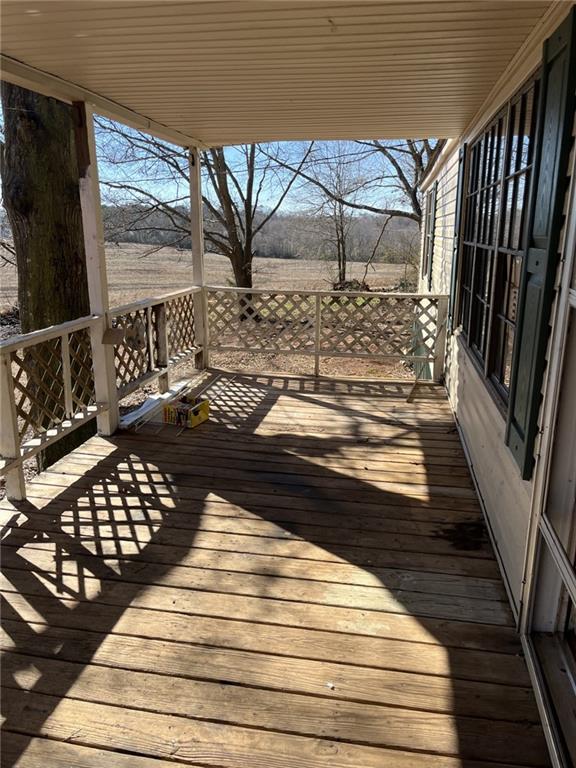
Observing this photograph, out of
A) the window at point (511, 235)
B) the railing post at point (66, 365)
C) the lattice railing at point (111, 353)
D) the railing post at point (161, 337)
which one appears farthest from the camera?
the railing post at point (161, 337)

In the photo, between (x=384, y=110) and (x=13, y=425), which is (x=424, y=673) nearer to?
(x=13, y=425)

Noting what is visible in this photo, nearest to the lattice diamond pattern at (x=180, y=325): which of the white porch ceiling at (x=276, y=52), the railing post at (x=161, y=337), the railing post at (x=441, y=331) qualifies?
the railing post at (x=161, y=337)

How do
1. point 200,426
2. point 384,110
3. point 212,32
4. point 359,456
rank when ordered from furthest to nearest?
1. point 200,426
2. point 384,110
3. point 359,456
4. point 212,32

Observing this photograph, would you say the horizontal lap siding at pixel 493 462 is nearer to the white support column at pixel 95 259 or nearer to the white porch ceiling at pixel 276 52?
the white porch ceiling at pixel 276 52

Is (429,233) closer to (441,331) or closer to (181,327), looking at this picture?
(441,331)

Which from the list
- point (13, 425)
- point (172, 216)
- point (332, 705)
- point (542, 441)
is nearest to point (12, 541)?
point (13, 425)

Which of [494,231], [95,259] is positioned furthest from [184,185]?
[494,231]

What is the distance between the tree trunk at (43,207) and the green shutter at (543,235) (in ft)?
12.7

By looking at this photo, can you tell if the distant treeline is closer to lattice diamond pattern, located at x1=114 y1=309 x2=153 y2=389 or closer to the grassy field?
the grassy field

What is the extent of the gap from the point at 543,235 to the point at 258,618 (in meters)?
1.73

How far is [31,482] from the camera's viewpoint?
3.28 m

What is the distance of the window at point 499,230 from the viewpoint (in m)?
2.57

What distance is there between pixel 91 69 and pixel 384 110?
6.79ft

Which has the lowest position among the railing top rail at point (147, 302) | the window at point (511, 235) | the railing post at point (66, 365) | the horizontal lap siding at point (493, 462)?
the horizontal lap siding at point (493, 462)
